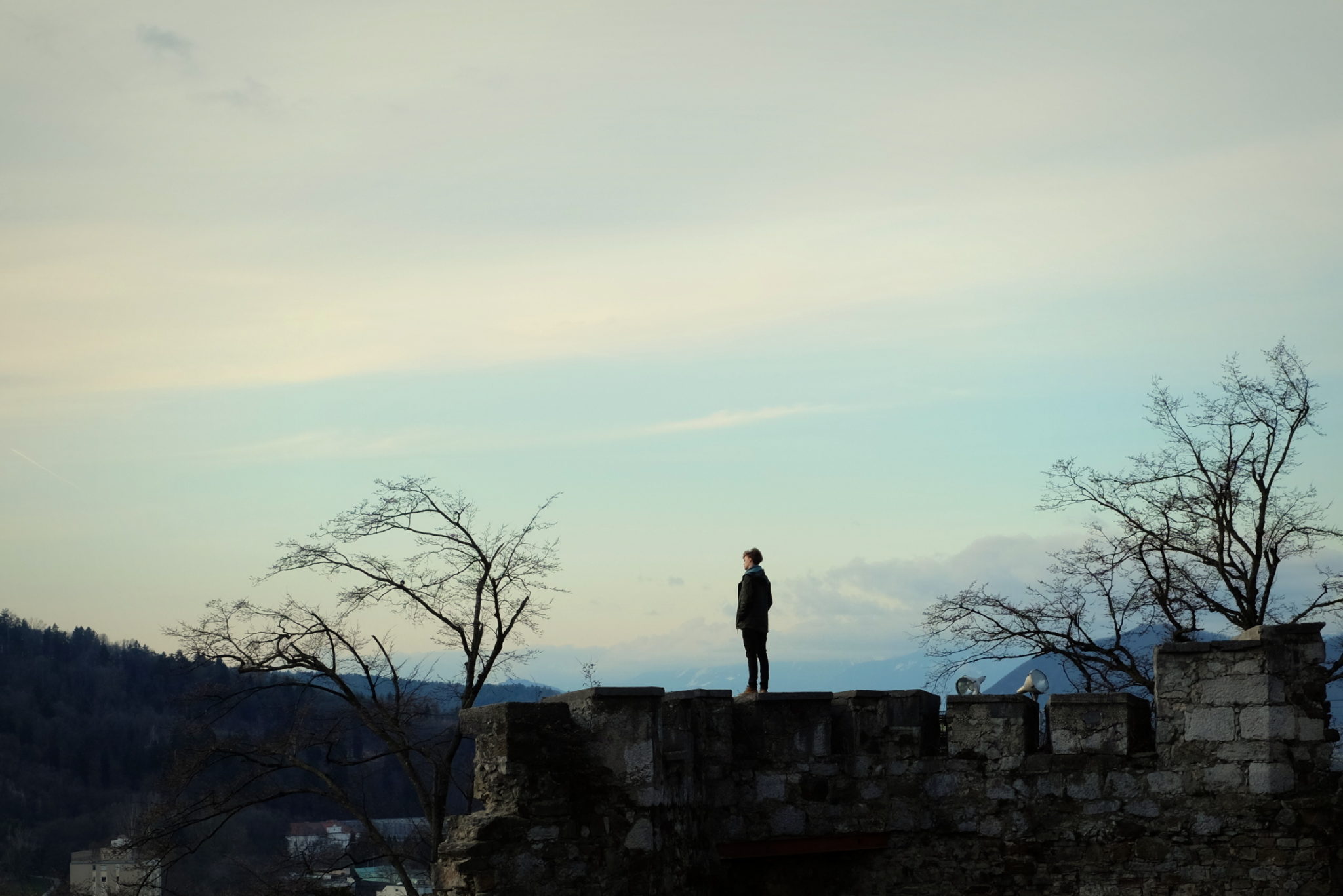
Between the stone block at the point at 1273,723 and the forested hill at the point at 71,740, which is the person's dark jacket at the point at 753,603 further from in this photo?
the forested hill at the point at 71,740

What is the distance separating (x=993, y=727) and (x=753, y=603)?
2.05 meters

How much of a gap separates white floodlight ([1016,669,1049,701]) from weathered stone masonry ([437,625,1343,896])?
6.5 inches

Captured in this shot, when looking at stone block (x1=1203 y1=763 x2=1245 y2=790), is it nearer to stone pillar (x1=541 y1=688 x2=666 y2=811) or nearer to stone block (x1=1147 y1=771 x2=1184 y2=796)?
stone block (x1=1147 y1=771 x2=1184 y2=796)

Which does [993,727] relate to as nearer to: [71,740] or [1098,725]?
[1098,725]

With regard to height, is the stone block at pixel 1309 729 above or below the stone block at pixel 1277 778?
above

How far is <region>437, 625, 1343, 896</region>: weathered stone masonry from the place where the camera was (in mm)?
8602

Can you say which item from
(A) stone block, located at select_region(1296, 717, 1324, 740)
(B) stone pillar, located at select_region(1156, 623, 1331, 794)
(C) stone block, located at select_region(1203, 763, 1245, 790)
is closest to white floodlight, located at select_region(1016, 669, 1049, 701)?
(B) stone pillar, located at select_region(1156, 623, 1331, 794)

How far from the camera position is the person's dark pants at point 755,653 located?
10.5 m

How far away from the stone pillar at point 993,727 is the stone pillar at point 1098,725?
0.18 meters

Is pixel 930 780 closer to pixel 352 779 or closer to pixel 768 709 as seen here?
pixel 768 709

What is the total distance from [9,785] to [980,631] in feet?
210

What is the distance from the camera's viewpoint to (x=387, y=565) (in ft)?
61.3

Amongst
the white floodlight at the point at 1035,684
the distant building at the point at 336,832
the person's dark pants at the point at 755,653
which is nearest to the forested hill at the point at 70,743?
the distant building at the point at 336,832

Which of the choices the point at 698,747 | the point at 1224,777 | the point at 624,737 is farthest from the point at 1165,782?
the point at 624,737
